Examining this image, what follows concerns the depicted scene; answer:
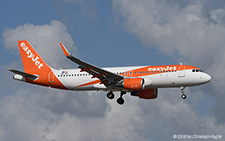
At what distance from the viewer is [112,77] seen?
57.3 m

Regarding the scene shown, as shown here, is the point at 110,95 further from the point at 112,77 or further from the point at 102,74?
the point at 102,74

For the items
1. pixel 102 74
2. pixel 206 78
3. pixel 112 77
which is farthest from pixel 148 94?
pixel 206 78

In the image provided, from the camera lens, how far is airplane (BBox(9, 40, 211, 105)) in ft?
183

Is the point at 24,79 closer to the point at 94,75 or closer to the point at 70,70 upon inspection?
the point at 70,70

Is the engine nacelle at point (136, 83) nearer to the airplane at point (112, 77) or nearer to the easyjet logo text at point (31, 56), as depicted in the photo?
the airplane at point (112, 77)

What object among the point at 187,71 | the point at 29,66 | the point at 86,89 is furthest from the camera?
the point at 29,66

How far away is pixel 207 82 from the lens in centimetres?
5628

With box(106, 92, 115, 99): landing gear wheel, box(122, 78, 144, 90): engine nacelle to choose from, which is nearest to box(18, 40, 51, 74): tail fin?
box(106, 92, 115, 99): landing gear wheel

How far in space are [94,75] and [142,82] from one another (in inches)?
242

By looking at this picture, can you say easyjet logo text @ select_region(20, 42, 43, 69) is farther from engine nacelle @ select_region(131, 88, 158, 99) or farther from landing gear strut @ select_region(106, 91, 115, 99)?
engine nacelle @ select_region(131, 88, 158, 99)

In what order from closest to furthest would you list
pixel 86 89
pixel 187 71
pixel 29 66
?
pixel 187 71 < pixel 86 89 < pixel 29 66

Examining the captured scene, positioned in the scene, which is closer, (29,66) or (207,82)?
(207,82)

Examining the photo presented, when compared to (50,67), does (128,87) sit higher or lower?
lower

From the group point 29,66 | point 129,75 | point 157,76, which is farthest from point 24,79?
point 157,76
